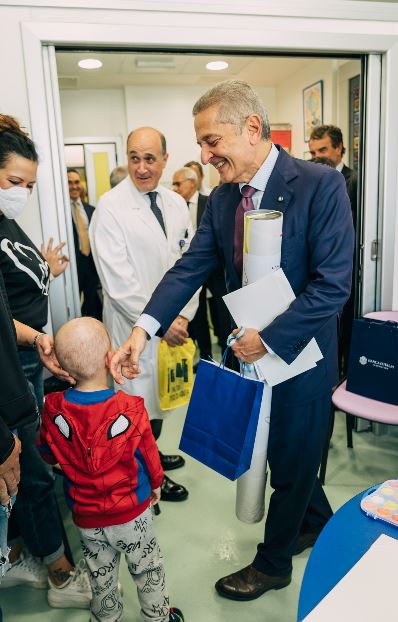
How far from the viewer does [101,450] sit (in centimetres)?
125

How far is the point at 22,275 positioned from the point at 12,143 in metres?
0.44

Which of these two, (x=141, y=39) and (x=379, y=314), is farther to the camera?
(x=379, y=314)

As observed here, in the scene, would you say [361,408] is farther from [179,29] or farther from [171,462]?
[179,29]

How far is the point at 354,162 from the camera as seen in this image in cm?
472

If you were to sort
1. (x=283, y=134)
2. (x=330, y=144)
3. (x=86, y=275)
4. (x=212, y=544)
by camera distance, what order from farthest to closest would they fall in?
(x=283, y=134) → (x=86, y=275) → (x=330, y=144) → (x=212, y=544)

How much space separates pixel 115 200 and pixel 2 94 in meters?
0.62

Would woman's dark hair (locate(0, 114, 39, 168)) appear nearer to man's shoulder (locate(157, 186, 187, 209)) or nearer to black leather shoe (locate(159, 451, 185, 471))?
man's shoulder (locate(157, 186, 187, 209))

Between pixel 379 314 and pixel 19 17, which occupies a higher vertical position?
pixel 19 17

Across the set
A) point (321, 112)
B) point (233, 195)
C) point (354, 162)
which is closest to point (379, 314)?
point (233, 195)

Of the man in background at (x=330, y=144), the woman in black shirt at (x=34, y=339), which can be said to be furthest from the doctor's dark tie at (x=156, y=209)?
the man in background at (x=330, y=144)

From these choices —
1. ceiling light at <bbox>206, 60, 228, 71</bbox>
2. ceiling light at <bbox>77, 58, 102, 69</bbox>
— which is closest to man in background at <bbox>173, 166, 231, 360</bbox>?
ceiling light at <bbox>77, 58, 102, 69</bbox>

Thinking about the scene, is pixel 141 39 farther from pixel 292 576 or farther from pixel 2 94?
pixel 292 576

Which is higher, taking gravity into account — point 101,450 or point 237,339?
point 237,339

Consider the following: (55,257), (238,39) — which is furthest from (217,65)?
(55,257)
